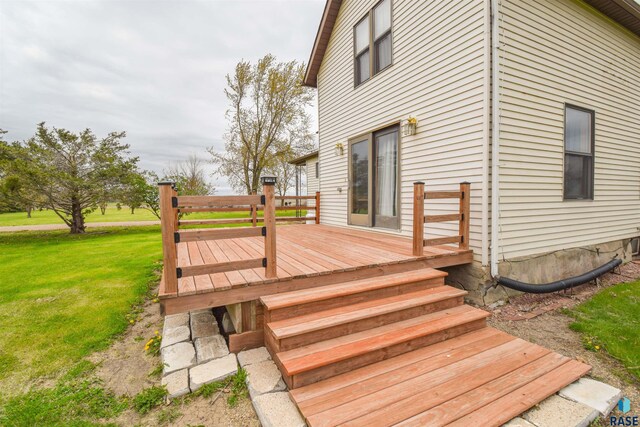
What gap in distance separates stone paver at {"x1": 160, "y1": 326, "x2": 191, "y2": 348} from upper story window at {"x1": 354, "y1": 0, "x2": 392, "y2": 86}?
18.0 ft

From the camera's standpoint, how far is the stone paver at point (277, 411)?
1.67m

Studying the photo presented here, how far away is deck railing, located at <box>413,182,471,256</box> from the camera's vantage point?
332cm

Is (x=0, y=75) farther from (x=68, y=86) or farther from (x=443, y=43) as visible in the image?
(x=443, y=43)

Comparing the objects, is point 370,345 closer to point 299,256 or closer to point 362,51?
point 299,256

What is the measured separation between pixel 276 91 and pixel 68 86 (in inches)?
496

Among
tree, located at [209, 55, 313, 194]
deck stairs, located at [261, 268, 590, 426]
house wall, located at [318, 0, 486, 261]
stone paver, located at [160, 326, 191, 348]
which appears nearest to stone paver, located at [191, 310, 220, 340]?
stone paver, located at [160, 326, 191, 348]

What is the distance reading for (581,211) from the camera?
4.72 metres

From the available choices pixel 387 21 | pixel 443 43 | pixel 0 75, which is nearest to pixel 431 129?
pixel 443 43

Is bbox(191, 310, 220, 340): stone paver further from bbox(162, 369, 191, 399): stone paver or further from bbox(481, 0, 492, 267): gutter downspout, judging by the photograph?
bbox(481, 0, 492, 267): gutter downspout

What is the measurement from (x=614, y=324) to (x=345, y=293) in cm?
307

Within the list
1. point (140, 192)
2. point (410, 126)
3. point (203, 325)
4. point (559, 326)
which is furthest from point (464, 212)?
point (140, 192)

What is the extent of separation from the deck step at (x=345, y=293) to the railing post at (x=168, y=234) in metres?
0.77

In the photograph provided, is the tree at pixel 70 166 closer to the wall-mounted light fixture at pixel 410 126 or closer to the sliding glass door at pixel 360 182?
the sliding glass door at pixel 360 182

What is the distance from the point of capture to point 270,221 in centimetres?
255
